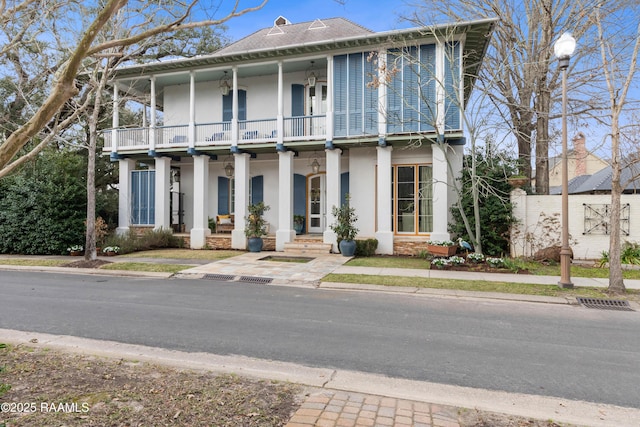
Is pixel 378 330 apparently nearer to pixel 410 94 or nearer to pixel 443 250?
pixel 443 250

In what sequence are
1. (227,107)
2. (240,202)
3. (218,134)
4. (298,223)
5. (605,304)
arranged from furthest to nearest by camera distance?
(227,107) → (298,223) → (218,134) → (240,202) → (605,304)

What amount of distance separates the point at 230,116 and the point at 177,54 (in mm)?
6903

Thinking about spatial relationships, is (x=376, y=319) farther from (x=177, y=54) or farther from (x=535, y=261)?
(x=177, y=54)

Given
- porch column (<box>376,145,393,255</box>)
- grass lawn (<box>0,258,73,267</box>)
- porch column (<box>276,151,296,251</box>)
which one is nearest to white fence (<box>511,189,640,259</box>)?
porch column (<box>376,145,393,255</box>)

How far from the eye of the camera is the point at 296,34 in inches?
667

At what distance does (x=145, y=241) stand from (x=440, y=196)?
11.9 m

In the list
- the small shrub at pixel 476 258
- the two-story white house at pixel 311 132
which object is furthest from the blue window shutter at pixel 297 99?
the small shrub at pixel 476 258

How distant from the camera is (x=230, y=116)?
17000 mm

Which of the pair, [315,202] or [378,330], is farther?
[315,202]

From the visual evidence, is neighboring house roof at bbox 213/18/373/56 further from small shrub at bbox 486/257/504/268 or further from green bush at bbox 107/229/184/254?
small shrub at bbox 486/257/504/268

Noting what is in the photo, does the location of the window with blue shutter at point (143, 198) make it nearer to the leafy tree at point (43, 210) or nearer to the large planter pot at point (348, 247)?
the leafy tree at point (43, 210)

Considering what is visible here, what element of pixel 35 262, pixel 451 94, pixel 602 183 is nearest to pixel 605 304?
pixel 451 94

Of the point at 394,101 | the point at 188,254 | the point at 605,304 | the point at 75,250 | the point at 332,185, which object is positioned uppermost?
the point at 394,101

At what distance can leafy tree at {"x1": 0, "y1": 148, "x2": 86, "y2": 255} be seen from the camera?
574 inches
